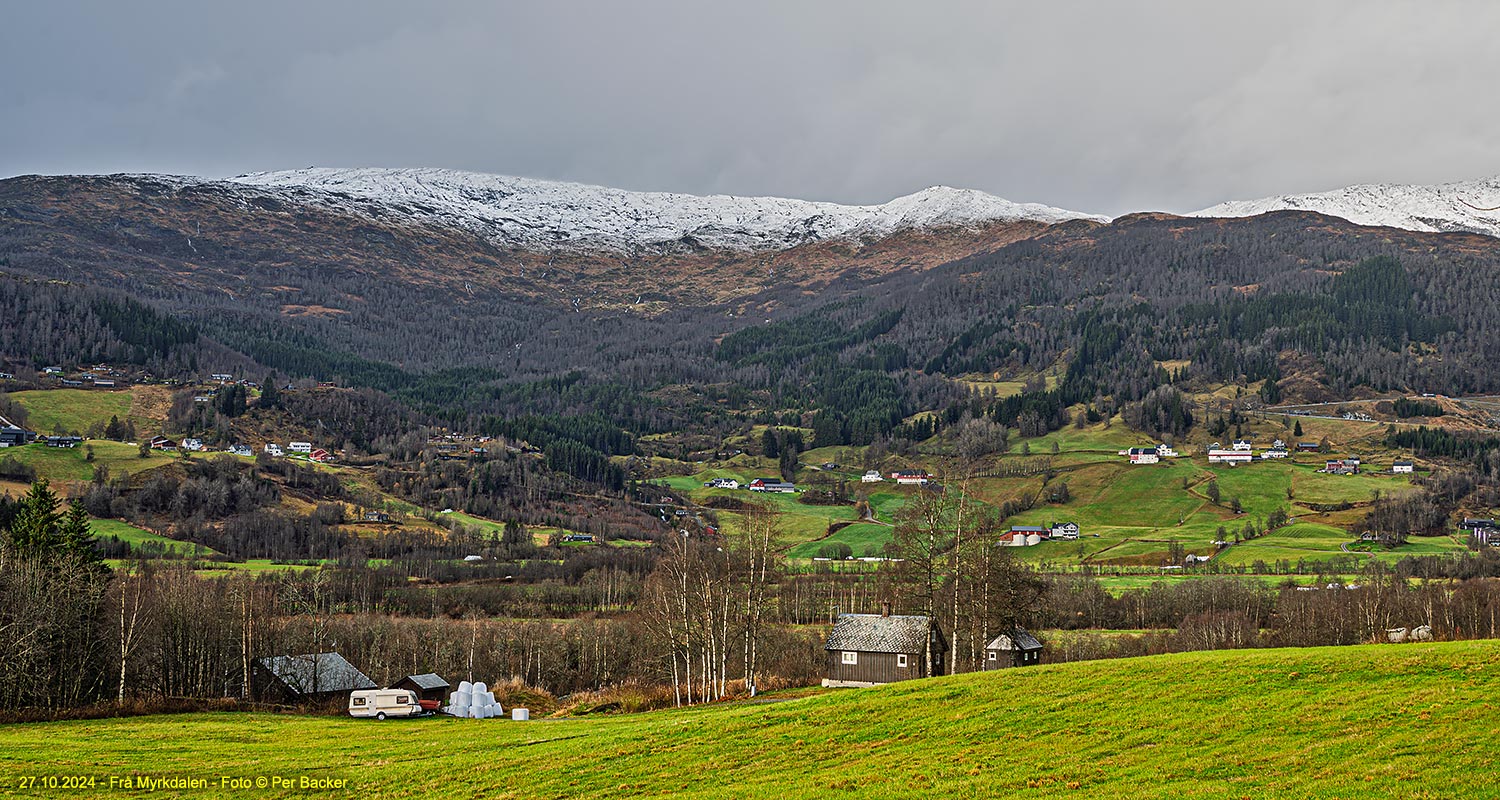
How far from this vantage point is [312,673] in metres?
73.1

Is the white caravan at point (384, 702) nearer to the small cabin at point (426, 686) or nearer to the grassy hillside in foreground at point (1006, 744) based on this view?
the small cabin at point (426, 686)

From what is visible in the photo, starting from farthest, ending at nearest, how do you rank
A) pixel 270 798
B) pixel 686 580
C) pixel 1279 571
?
pixel 1279 571 < pixel 686 580 < pixel 270 798

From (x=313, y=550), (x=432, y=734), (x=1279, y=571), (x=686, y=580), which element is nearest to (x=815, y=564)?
(x=1279, y=571)

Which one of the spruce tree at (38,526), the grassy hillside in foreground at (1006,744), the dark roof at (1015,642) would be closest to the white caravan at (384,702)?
the spruce tree at (38,526)

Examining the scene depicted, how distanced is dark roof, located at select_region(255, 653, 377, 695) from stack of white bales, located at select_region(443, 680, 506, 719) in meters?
11.2

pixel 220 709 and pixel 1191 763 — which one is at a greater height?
pixel 1191 763

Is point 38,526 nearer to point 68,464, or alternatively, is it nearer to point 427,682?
point 427,682

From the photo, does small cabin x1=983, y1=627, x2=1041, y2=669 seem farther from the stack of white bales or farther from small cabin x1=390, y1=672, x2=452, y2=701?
small cabin x1=390, y1=672, x2=452, y2=701

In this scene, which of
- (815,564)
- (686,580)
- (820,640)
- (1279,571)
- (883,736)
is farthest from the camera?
(815,564)

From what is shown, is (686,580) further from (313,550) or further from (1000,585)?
(313,550)

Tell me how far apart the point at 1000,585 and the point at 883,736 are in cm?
2491

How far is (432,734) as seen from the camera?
1718 inches

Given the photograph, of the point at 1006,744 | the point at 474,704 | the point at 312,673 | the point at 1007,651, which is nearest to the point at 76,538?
the point at 312,673

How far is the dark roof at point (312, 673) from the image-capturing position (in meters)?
72.1
